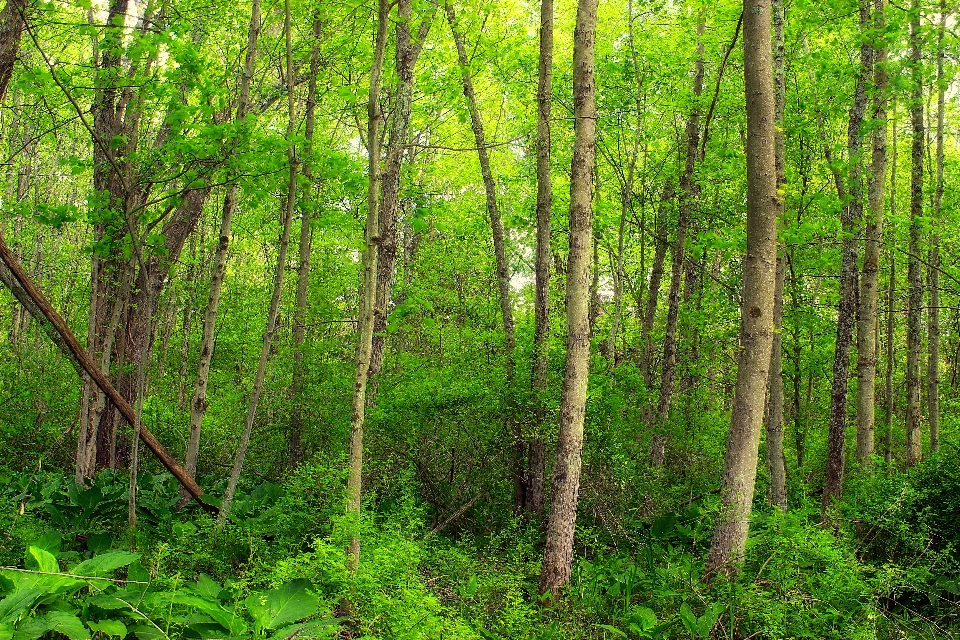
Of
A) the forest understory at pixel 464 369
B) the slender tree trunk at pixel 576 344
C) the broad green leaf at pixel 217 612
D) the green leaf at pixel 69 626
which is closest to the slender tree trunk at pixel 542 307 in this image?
the forest understory at pixel 464 369

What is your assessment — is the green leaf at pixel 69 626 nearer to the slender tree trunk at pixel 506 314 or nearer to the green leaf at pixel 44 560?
the green leaf at pixel 44 560

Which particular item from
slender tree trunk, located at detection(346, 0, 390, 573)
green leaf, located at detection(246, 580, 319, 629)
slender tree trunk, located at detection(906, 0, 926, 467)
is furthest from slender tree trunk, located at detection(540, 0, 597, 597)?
slender tree trunk, located at detection(906, 0, 926, 467)

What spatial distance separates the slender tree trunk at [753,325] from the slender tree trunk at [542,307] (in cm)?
277

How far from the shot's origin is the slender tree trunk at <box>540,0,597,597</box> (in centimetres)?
647

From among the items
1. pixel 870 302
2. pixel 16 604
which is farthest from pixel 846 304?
pixel 16 604

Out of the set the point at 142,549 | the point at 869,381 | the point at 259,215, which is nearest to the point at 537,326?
the point at 869,381

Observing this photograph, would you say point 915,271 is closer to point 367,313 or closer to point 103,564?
point 367,313

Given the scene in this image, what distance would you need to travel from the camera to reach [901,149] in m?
18.7

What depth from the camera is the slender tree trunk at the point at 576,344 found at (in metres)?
6.47

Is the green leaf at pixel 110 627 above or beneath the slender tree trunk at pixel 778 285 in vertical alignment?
beneath

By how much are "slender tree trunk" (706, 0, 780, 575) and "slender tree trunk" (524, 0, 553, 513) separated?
9.07 ft

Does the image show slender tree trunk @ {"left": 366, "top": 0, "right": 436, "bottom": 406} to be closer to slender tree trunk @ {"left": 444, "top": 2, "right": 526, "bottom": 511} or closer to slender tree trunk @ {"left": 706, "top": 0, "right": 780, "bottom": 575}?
slender tree trunk @ {"left": 444, "top": 2, "right": 526, "bottom": 511}

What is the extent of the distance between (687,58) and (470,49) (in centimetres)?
349

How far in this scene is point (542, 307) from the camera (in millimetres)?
9133
